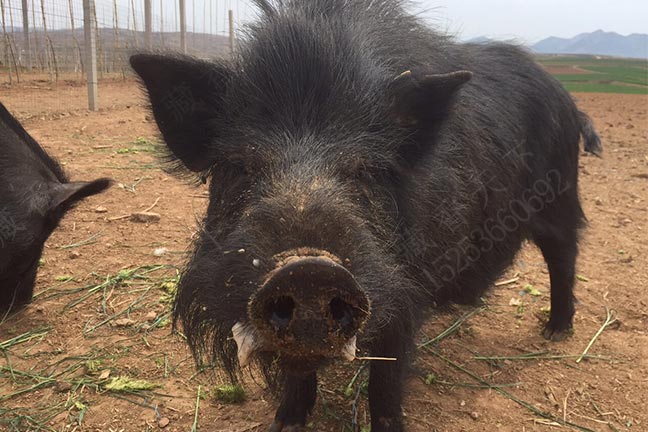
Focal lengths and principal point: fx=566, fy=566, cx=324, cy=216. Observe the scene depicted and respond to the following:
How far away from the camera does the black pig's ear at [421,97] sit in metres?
2.38

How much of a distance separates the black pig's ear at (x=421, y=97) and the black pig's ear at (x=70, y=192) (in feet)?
8.47

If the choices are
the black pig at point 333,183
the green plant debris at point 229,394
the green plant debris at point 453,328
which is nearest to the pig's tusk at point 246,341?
the black pig at point 333,183

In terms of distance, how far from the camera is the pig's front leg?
295cm

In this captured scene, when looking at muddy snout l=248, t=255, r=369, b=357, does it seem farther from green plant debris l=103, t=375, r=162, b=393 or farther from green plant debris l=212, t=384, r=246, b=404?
green plant debris l=103, t=375, r=162, b=393

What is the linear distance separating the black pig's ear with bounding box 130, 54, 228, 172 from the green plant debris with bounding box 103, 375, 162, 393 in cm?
140

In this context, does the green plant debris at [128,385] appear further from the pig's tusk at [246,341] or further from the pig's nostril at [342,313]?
the pig's nostril at [342,313]

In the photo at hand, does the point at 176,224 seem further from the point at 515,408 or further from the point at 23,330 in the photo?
the point at 515,408

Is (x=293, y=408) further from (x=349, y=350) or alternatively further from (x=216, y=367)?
(x=349, y=350)

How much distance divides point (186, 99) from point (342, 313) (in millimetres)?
1357

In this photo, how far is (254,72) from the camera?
2.39 metres

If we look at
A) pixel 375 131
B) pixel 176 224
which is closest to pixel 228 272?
pixel 375 131

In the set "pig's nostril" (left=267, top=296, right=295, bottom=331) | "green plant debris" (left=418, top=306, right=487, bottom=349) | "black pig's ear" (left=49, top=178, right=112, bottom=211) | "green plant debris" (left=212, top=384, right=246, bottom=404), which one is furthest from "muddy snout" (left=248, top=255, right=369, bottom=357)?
"black pig's ear" (left=49, top=178, right=112, bottom=211)

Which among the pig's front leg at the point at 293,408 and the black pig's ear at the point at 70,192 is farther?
the black pig's ear at the point at 70,192

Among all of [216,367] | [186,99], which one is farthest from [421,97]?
[216,367]
